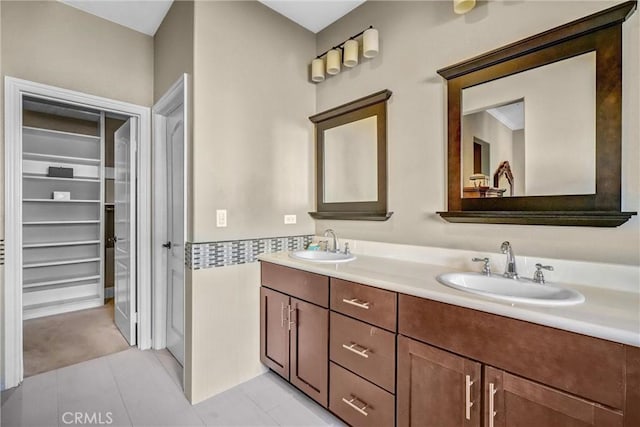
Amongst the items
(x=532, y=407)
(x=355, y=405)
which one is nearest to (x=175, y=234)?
(x=355, y=405)

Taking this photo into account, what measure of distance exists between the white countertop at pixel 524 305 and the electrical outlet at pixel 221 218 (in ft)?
1.98

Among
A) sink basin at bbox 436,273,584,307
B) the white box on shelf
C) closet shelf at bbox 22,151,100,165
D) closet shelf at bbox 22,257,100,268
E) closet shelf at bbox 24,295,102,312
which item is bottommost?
closet shelf at bbox 24,295,102,312

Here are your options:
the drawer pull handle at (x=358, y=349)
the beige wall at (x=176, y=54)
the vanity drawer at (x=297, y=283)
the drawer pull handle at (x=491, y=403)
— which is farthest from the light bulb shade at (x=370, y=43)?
the drawer pull handle at (x=491, y=403)

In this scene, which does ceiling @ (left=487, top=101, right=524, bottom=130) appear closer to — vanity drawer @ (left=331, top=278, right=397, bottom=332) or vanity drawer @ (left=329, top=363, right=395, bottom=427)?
vanity drawer @ (left=331, top=278, right=397, bottom=332)

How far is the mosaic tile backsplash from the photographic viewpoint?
1863 mm

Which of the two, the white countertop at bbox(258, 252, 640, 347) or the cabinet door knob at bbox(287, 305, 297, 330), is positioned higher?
the white countertop at bbox(258, 252, 640, 347)

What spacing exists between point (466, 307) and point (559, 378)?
32 cm

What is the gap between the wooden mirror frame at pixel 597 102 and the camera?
1.22 m

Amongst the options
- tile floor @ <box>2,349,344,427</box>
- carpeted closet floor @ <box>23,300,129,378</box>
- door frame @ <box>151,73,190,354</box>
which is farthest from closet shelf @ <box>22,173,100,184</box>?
tile floor @ <box>2,349,344,427</box>

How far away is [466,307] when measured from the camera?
112 centimetres

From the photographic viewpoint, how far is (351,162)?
228 centimetres

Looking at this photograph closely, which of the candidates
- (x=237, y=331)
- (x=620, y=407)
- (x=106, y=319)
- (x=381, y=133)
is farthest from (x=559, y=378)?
(x=106, y=319)

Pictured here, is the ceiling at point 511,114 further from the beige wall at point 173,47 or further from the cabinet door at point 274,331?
the beige wall at point 173,47

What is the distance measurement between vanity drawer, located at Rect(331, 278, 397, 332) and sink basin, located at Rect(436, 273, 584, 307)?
264 millimetres
